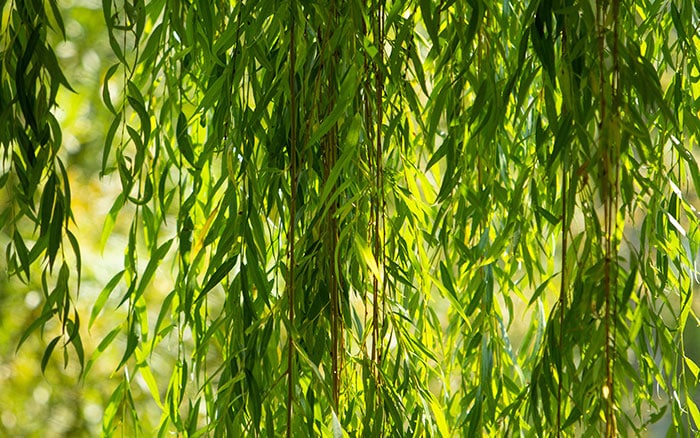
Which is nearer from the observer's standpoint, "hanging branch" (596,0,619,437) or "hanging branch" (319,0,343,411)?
"hanging branch" (596,0,619,437)

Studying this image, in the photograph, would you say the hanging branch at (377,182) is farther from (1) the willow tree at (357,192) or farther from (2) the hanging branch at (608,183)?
(2) the hanging branch at (608,183)

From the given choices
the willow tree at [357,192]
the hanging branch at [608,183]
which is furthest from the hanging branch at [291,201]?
the hanging branch at [608,183]

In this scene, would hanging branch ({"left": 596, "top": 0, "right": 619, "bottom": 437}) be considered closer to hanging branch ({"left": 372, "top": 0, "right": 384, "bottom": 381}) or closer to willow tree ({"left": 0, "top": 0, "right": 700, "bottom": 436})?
willow tree ({"left": 0, "top": 0, "right": 700, "bottom": 436})

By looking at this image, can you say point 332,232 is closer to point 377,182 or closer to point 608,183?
point 377,182

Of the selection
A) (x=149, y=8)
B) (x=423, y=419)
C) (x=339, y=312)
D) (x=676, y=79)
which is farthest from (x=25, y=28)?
(x=676, y=79)

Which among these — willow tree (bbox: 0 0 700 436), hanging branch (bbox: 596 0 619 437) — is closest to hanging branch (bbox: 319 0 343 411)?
willow tree (bbox: 0 0 700 436)

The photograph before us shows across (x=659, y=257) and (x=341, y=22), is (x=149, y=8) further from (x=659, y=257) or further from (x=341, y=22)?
(x=659, y=257)

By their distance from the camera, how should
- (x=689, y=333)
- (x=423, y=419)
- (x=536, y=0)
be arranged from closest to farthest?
(x=536, y=0)
(x=423, y=419)
(x=689, y=333)

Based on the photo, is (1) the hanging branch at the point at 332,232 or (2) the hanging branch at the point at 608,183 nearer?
(2) the hanging branch at the point at 608,183

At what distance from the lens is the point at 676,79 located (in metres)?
0.98

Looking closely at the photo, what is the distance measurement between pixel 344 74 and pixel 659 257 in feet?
1.34

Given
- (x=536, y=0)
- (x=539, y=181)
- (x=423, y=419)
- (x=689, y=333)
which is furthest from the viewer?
(x=689, y=333)

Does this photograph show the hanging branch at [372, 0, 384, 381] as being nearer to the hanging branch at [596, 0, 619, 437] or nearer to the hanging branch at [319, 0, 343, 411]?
the hanging branch at [319, 0, 343, 411]

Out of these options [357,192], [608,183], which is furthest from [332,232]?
[608,183]
